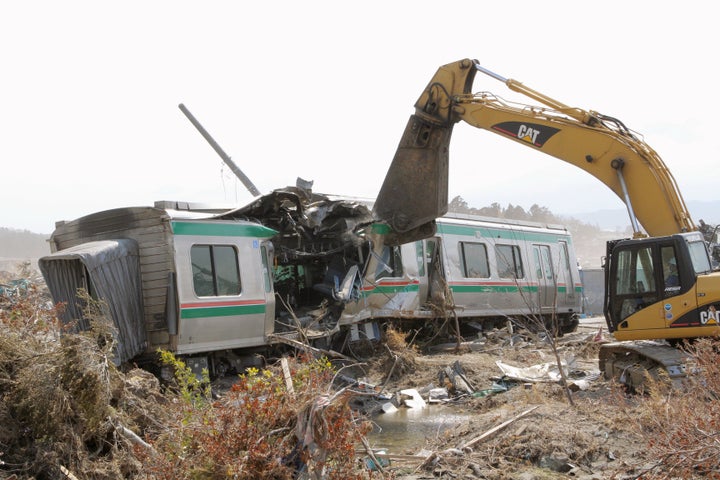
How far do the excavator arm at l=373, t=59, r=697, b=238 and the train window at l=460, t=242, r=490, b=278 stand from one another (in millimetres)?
3666

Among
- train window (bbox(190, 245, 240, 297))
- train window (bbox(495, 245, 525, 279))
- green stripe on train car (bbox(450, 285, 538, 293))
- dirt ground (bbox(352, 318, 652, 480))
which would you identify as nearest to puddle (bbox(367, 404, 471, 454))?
dirt ground (bbox(352, 318, 652, 480))

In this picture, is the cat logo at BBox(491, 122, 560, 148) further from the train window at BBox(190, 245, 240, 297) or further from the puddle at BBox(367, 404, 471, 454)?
the train window at BBox(190, 245, 240, 297)

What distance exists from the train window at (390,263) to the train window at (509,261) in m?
3.71

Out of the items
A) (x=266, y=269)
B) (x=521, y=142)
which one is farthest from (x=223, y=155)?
(x=521, y=142)

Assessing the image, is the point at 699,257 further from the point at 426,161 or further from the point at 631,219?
the point at 426,161

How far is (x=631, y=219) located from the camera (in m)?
9.62

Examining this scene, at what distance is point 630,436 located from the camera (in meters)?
7.01

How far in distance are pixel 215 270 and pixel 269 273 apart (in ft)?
3.95

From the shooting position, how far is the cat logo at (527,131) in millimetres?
10680

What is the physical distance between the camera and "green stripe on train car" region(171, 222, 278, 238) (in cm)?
1062

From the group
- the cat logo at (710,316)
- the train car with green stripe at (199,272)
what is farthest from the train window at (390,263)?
the cat logo at (710,316)

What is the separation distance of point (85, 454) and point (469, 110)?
826 centimetres

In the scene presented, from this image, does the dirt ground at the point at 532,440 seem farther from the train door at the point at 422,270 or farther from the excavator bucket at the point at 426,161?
the train door at the point at 422,270

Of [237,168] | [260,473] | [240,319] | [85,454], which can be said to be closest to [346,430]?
[260,473]
